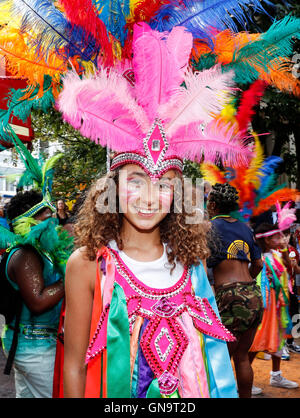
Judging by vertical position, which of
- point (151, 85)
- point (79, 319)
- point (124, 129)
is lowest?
point (79, 319)

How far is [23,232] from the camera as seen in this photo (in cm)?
292

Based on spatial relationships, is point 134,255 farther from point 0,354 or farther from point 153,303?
point 0,354

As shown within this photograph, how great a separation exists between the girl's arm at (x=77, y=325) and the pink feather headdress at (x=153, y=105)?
0.53 meters

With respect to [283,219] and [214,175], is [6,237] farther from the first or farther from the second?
[283,219]

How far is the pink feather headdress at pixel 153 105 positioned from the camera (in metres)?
1.87

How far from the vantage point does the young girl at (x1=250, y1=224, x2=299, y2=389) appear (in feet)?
16.8

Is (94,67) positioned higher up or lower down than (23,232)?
higher up

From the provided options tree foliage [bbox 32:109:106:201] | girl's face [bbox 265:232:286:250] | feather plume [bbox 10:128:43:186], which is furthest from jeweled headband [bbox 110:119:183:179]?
tree foliage [bbox 32:109:106:201]

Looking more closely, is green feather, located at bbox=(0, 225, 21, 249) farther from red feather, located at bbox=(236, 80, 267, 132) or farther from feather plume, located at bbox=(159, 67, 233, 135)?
red feather, located at bbox=(236, 80, 267, 132)

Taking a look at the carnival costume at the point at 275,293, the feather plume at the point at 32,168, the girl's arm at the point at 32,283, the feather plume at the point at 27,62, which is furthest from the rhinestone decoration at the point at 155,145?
the carnival costume at the point at 275,293

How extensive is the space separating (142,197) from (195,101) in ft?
1.58

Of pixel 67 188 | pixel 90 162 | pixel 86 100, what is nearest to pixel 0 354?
pixel 67 188

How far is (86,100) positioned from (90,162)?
5845mm
